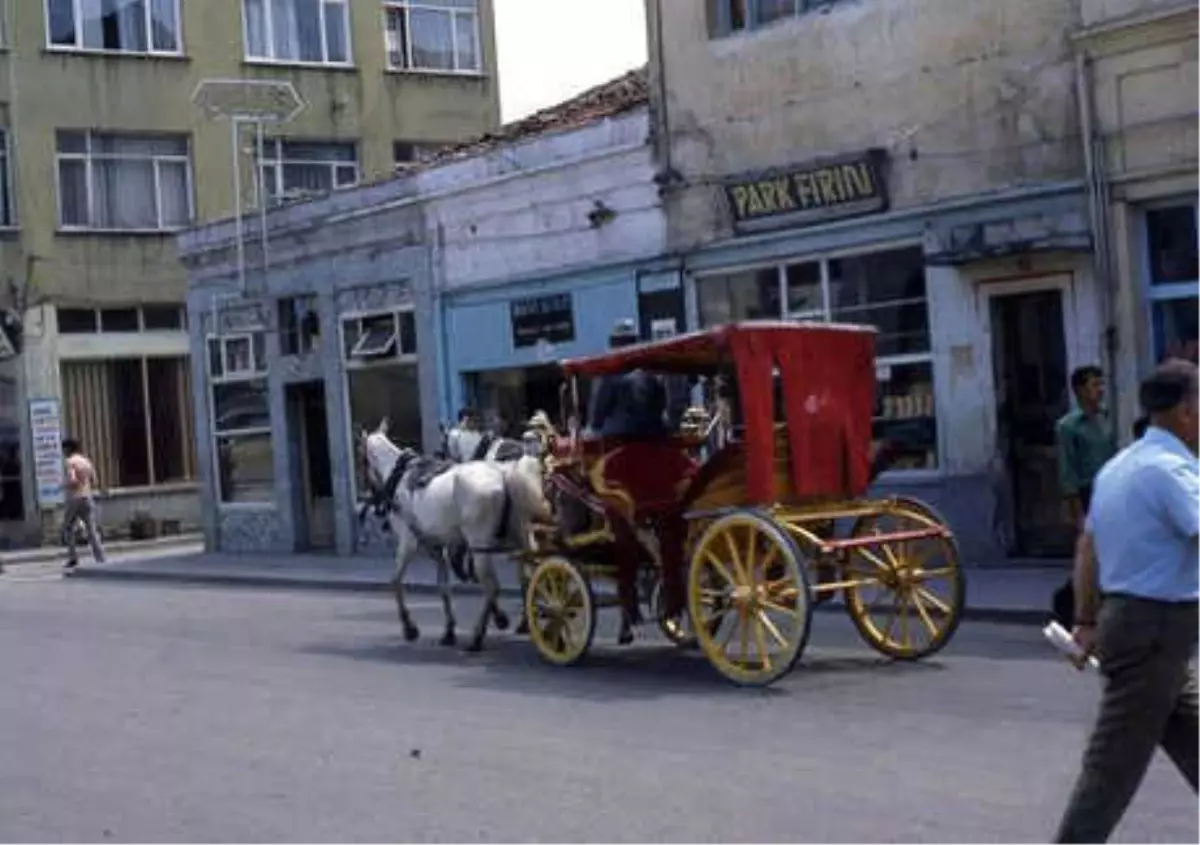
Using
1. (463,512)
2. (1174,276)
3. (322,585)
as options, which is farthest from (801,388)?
(322,585)

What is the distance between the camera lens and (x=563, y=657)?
13328 mm

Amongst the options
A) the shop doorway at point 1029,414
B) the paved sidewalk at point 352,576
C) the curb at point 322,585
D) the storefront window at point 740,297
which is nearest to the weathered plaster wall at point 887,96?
the storefront window at point 740,297

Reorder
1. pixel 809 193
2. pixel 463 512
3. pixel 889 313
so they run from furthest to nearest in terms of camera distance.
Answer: pixel 809 193, pixel 889 313, pixel 463 512

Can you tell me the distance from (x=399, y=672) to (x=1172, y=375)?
8446 millimetres

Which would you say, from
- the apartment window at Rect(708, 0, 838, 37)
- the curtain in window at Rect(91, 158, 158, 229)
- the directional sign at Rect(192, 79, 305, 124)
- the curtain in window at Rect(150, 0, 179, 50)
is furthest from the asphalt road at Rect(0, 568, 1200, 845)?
the curtain in window at Rect(150, 0, 179, 50)

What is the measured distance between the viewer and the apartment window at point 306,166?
38094mm

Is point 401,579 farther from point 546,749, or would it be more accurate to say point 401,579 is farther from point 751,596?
point 546,749

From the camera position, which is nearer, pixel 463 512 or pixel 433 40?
pixel 463 512

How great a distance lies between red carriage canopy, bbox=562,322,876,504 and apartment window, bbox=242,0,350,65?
27163 mm

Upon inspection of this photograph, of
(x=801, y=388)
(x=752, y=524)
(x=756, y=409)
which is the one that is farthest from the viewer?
(x=801, y=388)

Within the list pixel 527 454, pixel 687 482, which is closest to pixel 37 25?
pixel 527 454

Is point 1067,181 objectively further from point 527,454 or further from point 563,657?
point 563,657

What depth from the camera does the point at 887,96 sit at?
1853 cm

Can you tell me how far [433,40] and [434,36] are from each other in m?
0.09
